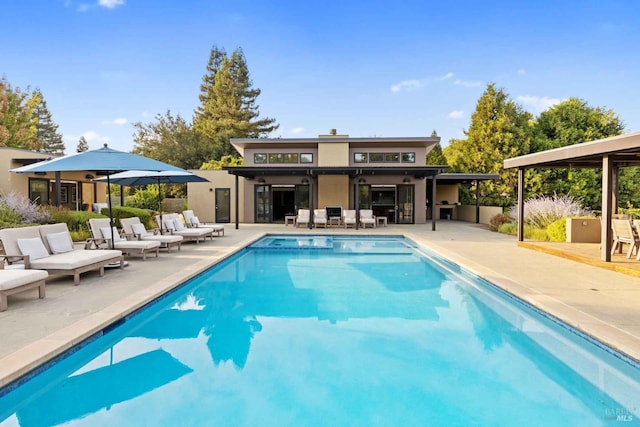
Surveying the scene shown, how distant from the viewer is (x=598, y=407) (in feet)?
10.1

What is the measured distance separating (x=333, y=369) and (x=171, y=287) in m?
3.41

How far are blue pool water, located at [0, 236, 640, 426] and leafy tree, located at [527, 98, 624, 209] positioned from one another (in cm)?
1955

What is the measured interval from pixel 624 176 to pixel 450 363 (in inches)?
914

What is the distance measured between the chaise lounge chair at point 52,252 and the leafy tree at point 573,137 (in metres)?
23.0

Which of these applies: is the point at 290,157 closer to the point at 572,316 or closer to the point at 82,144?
the point at 572,316

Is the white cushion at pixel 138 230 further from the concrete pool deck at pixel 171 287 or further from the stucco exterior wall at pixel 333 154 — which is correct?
the stucco exterior wall at pixel 333 154

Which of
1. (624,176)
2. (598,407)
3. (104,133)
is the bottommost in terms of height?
(598,407)

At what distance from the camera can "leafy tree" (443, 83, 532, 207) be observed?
23781mm

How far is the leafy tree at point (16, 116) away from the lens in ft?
90.1

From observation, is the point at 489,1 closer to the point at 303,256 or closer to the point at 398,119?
the point at 303,256

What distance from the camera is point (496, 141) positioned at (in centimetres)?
2448

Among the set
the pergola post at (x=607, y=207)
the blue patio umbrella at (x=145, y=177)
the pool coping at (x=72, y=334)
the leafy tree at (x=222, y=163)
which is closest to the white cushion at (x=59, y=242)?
the pool coping at (x=72, y=334)

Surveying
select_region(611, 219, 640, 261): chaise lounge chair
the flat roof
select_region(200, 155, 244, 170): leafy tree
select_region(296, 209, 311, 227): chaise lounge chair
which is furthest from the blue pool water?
select_region(200, 155, 244, 170): leafy tree

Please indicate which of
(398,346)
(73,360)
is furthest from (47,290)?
(398,346)
